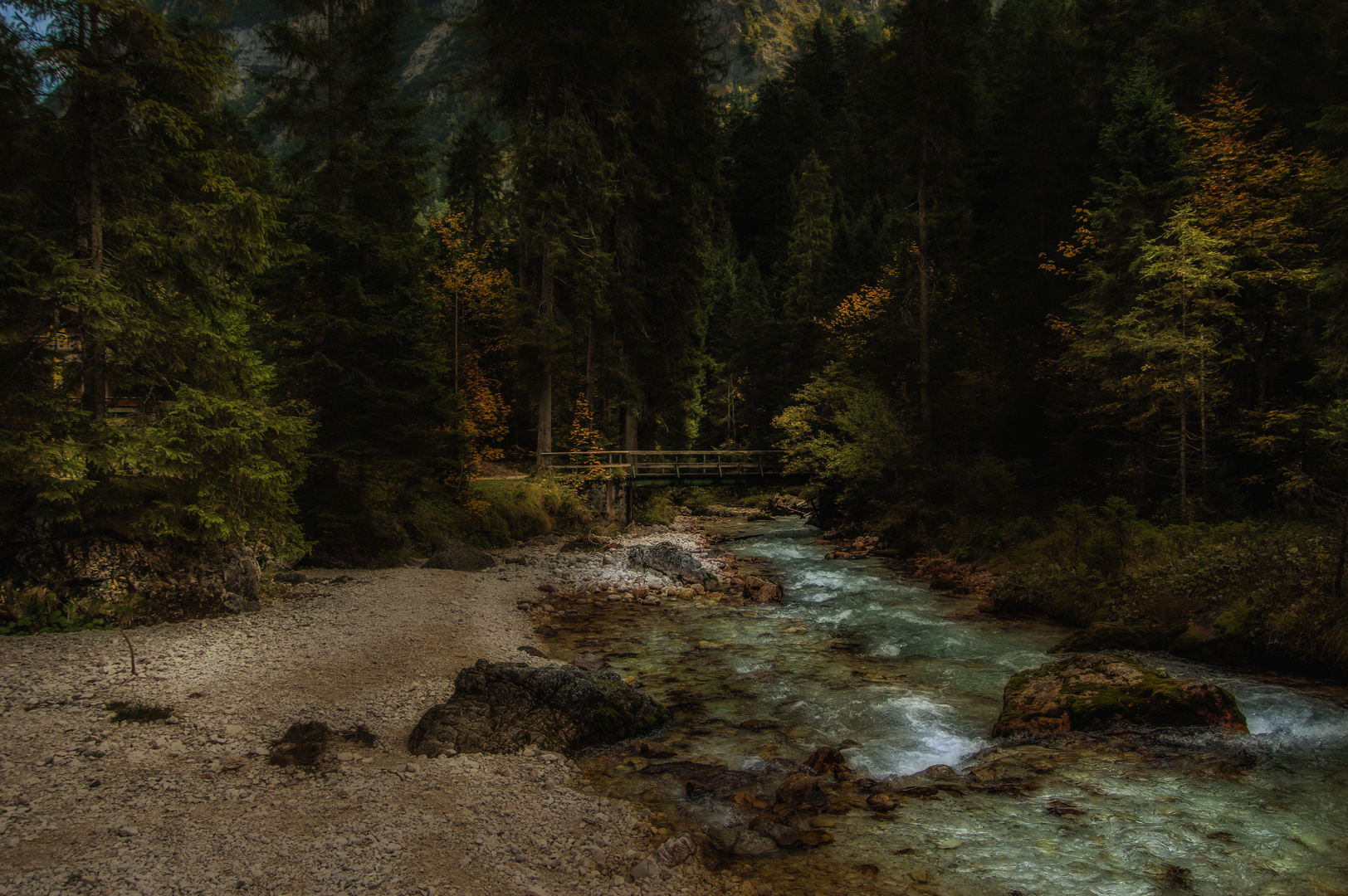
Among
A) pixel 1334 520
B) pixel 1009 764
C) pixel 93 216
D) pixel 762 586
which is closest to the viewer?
pixel 1009 764

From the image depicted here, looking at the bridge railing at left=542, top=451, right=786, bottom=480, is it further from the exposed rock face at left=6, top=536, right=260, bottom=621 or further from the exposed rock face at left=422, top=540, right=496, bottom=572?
the exposed rock face at left=6, top=536, right=260, bottom=621

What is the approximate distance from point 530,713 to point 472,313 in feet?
77.3

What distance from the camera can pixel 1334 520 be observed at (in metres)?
9.62

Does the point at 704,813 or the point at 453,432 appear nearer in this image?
the point at 704,813

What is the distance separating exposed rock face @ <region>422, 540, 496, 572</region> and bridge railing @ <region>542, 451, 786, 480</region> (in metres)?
6.42

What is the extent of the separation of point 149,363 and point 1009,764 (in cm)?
1170

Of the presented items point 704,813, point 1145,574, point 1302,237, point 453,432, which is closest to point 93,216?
point 453,432

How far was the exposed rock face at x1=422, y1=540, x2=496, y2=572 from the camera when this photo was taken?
50.6 feet

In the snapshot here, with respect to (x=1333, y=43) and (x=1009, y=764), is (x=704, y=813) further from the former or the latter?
(x=1333, y=43)

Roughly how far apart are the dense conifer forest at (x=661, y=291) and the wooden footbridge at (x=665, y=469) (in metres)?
1.41

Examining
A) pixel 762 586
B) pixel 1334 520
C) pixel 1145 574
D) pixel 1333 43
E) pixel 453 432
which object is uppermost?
pixel 1333 43

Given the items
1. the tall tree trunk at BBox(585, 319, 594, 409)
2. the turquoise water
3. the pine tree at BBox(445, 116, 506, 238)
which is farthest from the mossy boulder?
the pine tree at BBox(445, 116, 506, 238)

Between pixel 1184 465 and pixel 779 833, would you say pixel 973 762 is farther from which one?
pixel 1184 465

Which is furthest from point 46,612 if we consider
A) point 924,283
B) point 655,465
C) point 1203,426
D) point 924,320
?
point 924,283
